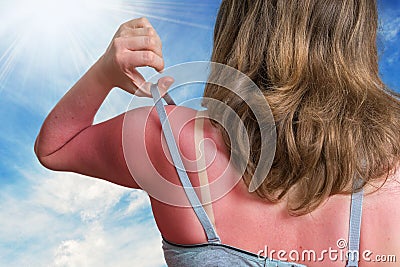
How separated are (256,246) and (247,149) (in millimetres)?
147

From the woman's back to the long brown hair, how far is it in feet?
0.07

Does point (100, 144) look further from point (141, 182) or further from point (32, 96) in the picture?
point (32, 96)

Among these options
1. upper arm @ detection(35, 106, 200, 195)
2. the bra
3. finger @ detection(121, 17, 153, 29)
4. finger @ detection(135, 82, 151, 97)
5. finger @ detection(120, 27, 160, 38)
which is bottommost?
the bra

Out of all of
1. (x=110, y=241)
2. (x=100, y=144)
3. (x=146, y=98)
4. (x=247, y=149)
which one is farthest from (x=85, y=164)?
(x=110, y=241)

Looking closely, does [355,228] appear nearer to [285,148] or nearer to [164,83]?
[285,148]

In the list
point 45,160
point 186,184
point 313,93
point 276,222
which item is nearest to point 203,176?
point 186,184

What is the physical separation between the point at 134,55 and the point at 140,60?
14 mm

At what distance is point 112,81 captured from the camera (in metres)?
1.07

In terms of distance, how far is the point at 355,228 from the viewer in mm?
954

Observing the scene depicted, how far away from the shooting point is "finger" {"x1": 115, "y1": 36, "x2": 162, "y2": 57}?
977 millimetres

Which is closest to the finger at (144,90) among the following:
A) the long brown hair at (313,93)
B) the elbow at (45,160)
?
the long brown hair at (313,93)

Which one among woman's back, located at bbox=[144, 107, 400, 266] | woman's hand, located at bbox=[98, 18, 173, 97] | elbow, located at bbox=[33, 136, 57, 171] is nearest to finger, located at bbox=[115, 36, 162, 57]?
woman's hand, located at bbox=[98, 18, 173, 97]

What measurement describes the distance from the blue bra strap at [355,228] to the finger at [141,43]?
0.37 metres

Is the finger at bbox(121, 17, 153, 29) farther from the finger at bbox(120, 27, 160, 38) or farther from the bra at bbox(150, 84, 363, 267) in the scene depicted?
the bra at bbox(150, 84, 363, 267)
